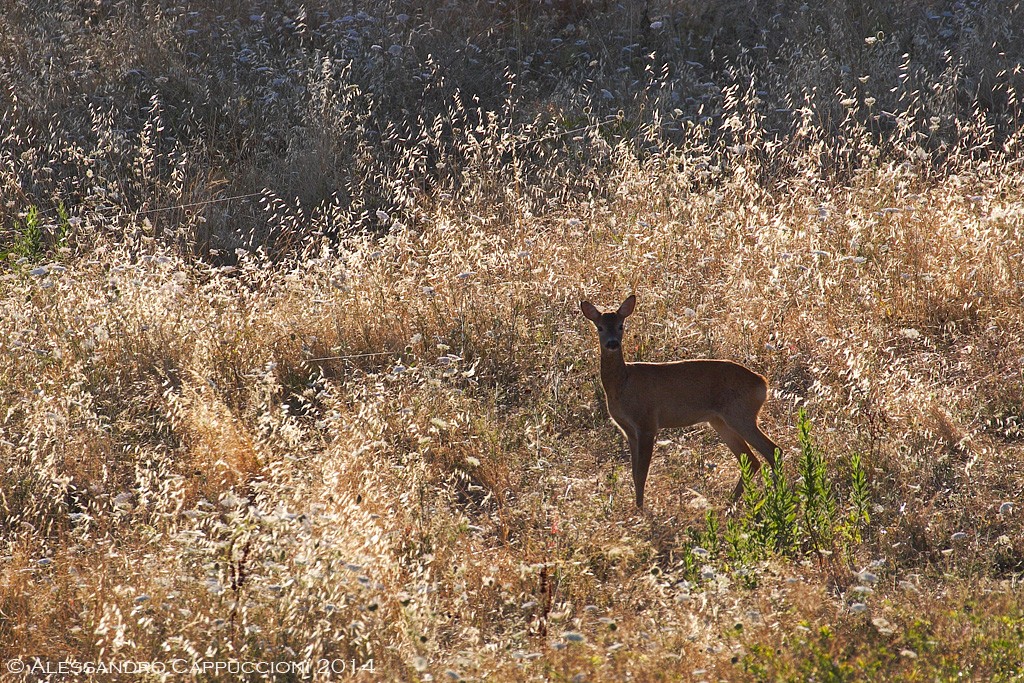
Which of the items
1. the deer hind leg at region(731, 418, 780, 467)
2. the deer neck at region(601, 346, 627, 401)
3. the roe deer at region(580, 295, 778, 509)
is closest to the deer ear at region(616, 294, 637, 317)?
the roe deer at region(580, 295, 778, 509)

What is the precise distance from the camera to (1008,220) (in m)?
6.97

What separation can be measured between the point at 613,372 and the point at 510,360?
1.20 meters

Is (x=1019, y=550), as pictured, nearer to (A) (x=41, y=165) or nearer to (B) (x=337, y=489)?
(B) (x=337, y=489)

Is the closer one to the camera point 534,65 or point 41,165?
point 41,165

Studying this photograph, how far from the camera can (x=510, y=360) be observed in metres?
6.43

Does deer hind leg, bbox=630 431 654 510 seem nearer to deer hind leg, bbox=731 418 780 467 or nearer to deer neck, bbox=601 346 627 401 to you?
deer neck, bbox=601 346 627 401

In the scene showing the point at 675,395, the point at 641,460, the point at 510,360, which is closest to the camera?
the point at 641,460

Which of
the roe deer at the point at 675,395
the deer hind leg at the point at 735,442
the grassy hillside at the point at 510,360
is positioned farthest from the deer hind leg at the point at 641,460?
the deer hind leg at the point at 735,442

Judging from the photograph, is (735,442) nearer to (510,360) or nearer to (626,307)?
(626,307)

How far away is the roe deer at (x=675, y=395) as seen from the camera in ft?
Result: 17.2

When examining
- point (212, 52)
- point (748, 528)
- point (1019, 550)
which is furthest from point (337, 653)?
point (212, 52)

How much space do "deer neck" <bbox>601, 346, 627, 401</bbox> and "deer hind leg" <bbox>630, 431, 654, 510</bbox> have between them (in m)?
0.26

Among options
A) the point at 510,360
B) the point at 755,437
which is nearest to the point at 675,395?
the point at 755,437

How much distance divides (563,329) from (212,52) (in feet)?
24.7
